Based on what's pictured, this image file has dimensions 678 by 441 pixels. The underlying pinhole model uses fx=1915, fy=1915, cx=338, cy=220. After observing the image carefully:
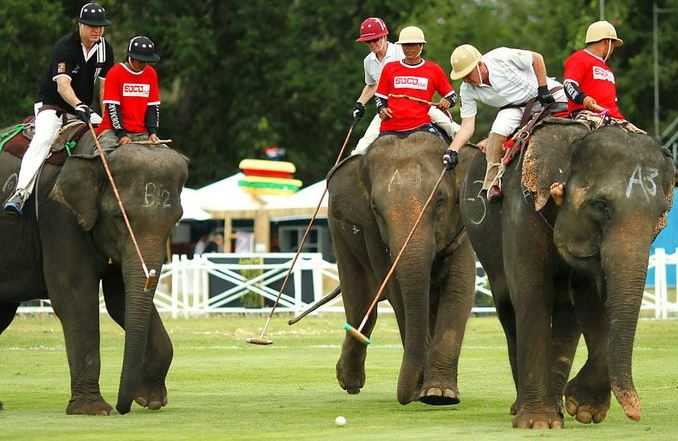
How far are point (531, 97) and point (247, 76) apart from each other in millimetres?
43680

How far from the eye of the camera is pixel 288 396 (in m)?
19.7

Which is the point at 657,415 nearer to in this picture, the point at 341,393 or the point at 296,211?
the point at 341,393

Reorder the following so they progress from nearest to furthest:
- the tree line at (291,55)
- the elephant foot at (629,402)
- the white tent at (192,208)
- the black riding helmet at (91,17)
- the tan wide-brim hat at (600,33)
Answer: the elephant foot at (629,402)
the tan wide-brim hat at (600,33)
the black riding helmet at (91,17)
the white tent at (192,208)
the tree line at (291,55)

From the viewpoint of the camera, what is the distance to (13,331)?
112 ft

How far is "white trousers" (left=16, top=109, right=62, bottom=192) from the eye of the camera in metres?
18.5

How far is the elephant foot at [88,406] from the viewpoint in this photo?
1772 cm

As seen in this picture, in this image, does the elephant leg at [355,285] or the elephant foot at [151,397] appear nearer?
the elephant foot at [151,397]

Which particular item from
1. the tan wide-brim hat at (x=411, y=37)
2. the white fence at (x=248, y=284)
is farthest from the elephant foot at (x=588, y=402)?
the white fence at (x=248, y=284)

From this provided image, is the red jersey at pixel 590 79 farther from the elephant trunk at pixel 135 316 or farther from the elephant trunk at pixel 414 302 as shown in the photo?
the elephant trunk at pixel 135 316

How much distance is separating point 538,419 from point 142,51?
5.62m

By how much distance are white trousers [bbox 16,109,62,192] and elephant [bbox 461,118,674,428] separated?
14.5ft

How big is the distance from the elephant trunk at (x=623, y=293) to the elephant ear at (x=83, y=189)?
17.8 ft

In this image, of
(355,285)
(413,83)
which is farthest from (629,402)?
(355,285)

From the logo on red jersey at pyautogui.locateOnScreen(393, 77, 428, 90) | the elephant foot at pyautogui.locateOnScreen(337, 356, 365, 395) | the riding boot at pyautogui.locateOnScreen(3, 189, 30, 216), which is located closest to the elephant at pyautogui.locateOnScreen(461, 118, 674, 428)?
the logo on red jersey at pyautogui.locateOnScreen(393, 77, 428, 90)
